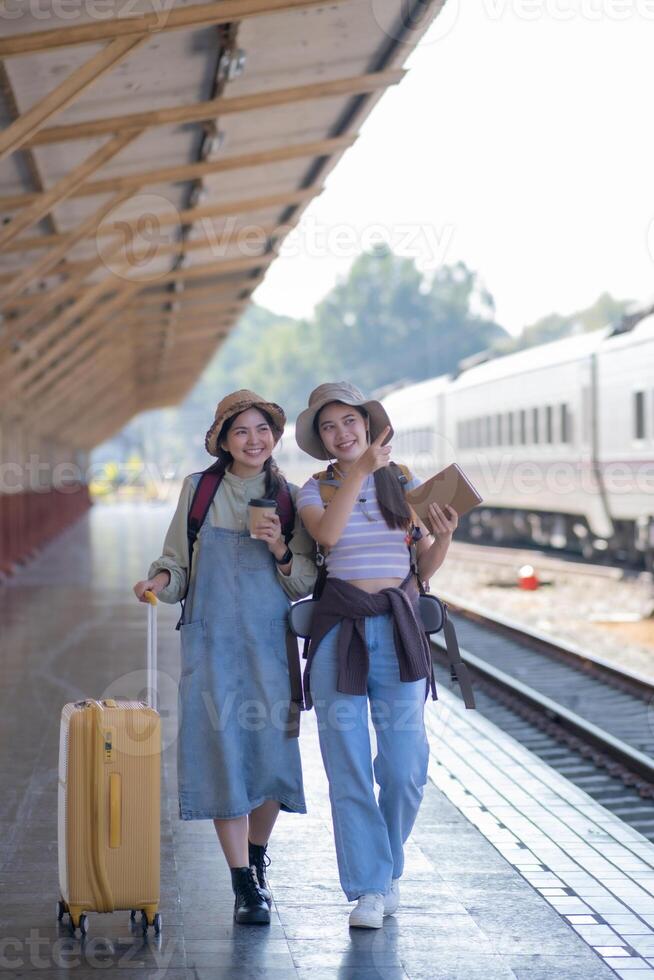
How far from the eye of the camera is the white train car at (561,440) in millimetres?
18953

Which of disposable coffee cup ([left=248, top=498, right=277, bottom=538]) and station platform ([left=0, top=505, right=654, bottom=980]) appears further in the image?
disposable coffee cup ([left=248, top=498, right=277, bottom=538])

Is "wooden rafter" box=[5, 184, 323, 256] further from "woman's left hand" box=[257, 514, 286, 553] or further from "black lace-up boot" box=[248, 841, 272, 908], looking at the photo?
"black lace-up boot" box=[248, 841, 272, 908]

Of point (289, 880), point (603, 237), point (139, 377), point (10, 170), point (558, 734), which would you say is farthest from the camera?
point (603, 237)

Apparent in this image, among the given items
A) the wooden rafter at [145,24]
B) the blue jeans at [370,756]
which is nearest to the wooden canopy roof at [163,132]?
the wooden rafter at [145,24]

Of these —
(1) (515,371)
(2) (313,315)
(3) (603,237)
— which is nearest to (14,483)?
(1) (515,371)

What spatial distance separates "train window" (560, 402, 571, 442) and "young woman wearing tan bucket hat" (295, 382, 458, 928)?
704 inches

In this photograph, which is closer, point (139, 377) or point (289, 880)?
point (289, 880)

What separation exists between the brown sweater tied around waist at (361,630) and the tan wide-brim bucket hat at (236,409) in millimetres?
613

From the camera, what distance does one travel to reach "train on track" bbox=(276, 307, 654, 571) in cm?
1898

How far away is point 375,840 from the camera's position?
4.65m

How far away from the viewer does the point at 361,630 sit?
15.3ft

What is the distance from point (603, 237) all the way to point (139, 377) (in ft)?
174

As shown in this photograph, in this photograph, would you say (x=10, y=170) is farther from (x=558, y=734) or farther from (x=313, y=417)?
(x=313, y=417)

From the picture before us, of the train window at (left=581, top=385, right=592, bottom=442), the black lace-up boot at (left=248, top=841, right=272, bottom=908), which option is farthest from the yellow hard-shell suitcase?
the train window at (left=581, top=385, right=592, bottom=442)
